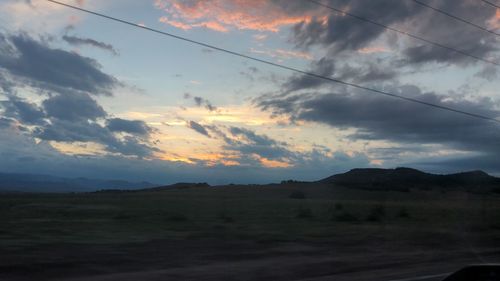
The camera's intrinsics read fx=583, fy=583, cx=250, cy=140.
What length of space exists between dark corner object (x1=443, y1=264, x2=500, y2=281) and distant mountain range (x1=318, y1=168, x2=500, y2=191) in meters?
118

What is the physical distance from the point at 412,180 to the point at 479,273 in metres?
149

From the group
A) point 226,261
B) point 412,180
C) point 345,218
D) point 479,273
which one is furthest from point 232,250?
point 412,180

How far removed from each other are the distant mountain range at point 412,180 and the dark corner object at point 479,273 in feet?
388

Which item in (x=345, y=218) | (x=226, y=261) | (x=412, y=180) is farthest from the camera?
(x=412, y=180)

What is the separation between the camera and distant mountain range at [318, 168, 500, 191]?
130 meters

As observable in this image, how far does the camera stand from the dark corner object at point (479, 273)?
5.41 m

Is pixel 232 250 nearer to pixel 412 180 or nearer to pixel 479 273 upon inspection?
pixel 479 273

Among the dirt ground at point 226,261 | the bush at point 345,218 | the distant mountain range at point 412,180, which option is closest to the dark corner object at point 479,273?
the dirt ground at point 226,261

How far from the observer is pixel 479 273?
5.46m

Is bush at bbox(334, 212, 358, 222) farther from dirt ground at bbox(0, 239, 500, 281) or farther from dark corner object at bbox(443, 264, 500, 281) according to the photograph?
dark corner object at bbox(443, 264, 500, 281)

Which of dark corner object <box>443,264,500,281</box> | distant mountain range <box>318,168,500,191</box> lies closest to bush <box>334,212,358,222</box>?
dark corner object <box>443,264,500,281</box>

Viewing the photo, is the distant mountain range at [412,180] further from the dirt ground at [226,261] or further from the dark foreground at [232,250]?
the dirt ground at [226,261]

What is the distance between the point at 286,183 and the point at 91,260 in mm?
118415

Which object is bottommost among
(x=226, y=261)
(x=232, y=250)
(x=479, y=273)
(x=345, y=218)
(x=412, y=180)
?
(x=226, y=261)
